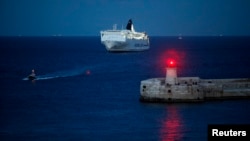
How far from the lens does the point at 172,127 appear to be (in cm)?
4725

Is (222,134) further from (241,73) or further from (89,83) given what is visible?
(241,73)

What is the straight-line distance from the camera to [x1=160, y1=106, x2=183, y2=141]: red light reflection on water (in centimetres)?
4334

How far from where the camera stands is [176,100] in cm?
5400

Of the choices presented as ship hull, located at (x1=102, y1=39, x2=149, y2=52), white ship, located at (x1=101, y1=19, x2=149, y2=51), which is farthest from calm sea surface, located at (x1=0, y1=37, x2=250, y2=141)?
ship hull, located at (x1=102, y1=39, x2=149, y2=52)

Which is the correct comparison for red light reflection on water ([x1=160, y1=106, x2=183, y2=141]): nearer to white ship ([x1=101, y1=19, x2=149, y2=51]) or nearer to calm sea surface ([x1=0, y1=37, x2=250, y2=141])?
calm sea surface ([x1=0, y1=37, x2=250, y2=141])

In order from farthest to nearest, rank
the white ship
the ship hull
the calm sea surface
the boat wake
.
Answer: the ship hull
the white ship
the boat wake
the calm sea surface

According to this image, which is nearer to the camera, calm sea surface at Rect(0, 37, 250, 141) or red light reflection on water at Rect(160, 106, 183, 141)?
red light reflection on water at Rect(160, 106, 183, 141)

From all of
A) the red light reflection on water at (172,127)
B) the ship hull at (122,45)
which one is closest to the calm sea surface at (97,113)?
the red light reflection on water at (172,127)

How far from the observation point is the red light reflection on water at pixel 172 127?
4334cm

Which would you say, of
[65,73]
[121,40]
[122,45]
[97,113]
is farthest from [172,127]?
[122,45]

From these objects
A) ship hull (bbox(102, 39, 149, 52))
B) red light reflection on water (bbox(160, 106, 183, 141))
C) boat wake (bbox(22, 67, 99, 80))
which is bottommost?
red light reflection on water (bbox(160, 106, 183, 141))

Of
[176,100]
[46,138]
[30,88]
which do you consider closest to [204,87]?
[176,100]

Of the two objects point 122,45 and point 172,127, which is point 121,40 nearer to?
point 122,45

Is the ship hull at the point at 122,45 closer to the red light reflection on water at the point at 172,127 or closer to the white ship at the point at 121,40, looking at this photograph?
the white ship at the point at 121,40
